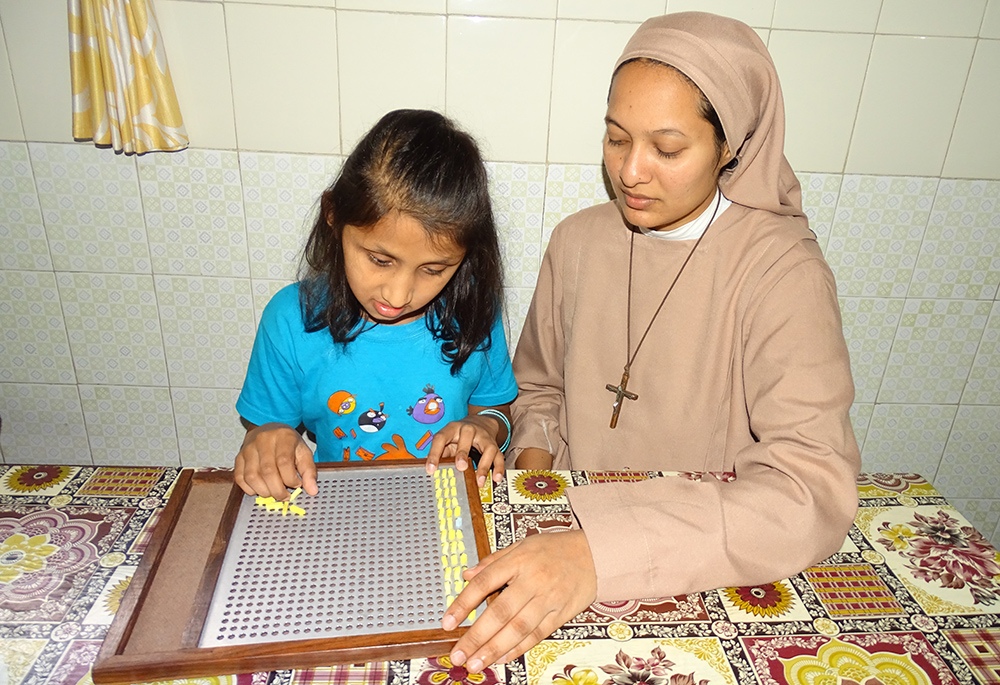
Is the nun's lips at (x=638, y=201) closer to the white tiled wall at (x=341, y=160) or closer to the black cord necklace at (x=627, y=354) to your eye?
the black cord necklace at (x=627, y=354)

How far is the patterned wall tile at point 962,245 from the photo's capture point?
5.69 ft

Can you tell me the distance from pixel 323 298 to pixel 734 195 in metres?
0.81

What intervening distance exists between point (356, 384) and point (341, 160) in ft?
2.19

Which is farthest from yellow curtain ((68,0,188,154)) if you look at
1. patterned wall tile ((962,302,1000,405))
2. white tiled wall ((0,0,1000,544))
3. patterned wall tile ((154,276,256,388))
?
patterned wall tile ((962,302,1000,405))

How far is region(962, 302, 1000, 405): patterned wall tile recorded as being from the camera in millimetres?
1900

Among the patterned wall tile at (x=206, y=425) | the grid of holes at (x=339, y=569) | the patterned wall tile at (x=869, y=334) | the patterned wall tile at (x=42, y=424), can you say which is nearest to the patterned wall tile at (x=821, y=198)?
the patterned wall tile at (x=869, y=334)

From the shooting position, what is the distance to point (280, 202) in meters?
1.71

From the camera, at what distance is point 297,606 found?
2.42 feet

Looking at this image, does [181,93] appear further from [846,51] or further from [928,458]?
[928,458]

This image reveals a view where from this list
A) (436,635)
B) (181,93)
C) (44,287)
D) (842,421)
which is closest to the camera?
(436,635)

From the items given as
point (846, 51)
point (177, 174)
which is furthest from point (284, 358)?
point (846, 51)

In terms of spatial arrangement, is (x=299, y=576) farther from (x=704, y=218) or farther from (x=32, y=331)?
(x=32, y=331)

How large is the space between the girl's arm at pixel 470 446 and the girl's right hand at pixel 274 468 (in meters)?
0.18

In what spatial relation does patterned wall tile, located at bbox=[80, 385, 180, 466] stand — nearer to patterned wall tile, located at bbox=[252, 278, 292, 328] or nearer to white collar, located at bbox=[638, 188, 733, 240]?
patterned wall tile, located at bbox=[252, 278, 292, 328]
